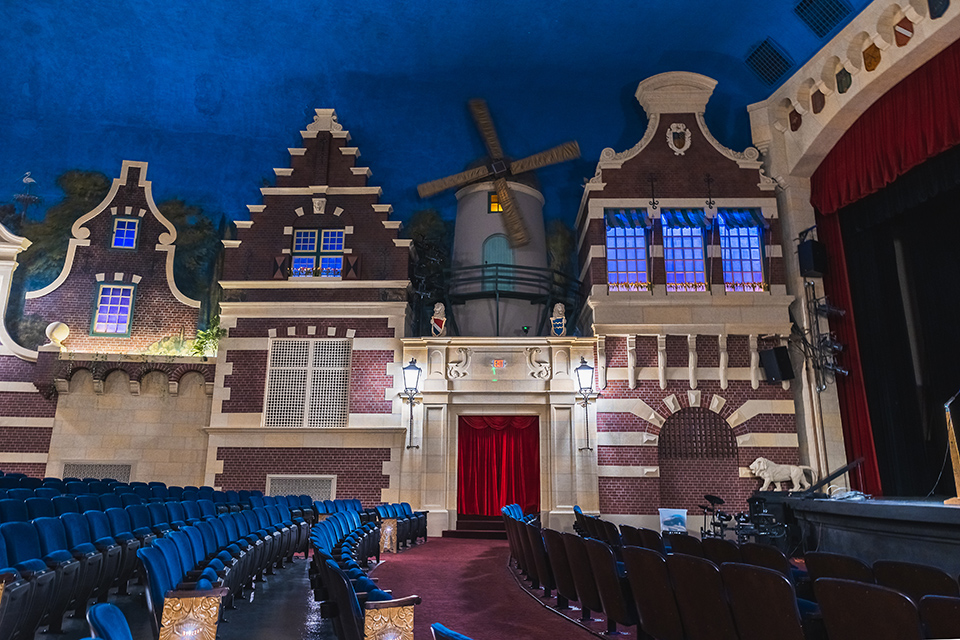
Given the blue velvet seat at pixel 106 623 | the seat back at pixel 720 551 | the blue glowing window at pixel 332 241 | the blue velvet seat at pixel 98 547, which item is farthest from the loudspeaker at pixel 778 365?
the blue velvet seat at pixel 106 623

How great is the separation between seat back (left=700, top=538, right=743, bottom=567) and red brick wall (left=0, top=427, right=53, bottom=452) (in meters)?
18.7

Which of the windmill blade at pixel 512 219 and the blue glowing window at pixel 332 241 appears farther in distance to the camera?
the windmill blade at pixel 512 219

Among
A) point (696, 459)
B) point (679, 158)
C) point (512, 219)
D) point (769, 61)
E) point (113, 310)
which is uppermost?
point (769, 61)

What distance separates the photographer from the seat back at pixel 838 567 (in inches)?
193

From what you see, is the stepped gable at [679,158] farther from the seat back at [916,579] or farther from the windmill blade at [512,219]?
the seat back at [916,579]

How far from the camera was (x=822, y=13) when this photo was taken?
16.1 meters

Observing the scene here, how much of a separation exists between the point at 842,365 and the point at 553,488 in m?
8.45

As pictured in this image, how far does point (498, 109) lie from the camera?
889 inches

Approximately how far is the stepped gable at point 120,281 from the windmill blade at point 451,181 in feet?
27.0

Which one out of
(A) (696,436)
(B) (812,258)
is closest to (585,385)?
(A) (696,436)

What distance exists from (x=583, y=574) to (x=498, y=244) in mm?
15565

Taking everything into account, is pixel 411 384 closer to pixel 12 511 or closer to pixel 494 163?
pixel 494 163

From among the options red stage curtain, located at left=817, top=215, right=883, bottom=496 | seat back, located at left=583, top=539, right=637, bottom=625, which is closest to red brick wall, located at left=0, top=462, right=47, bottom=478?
seat back, located at left=583, top=539, right=637, bottom=625

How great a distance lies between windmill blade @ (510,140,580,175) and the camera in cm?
2191
